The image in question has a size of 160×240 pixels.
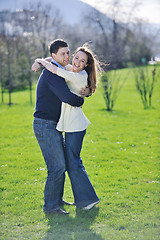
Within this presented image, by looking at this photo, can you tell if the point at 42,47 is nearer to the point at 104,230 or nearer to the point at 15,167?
the point at 15,167

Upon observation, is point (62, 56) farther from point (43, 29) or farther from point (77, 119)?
point (43, 29)

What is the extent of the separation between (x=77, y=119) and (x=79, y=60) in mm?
650

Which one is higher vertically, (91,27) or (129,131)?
(91,27)

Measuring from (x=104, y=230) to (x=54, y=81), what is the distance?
5.44ft

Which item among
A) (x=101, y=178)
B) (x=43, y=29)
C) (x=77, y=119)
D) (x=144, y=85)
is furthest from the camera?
(x=43, y=29)

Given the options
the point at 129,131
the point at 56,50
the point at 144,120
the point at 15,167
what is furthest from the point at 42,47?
the point at 56,50

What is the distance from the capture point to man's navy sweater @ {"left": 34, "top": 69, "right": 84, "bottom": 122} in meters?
3.13

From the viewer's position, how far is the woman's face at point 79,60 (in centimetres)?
326

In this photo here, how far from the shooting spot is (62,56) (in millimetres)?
3301

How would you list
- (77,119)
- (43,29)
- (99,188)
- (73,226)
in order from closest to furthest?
(73,226) → (77,119) → (99,188) → (43,29)

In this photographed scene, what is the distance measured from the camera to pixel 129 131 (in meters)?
8.78

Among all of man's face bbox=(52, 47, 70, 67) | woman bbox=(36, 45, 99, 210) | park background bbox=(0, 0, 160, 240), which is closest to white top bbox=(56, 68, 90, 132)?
woman bbox=(36, 45, 99, 210)

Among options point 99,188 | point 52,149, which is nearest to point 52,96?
point 52,149

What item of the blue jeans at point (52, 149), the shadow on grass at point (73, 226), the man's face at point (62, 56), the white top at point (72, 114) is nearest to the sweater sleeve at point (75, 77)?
the white top at point (72, 114)
